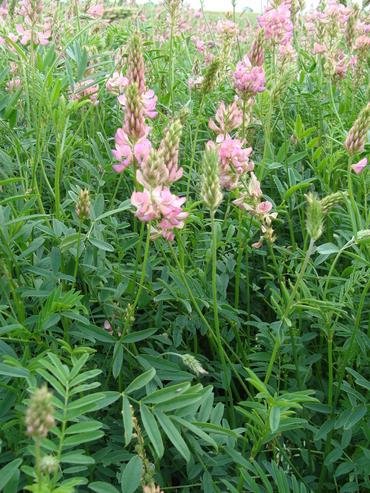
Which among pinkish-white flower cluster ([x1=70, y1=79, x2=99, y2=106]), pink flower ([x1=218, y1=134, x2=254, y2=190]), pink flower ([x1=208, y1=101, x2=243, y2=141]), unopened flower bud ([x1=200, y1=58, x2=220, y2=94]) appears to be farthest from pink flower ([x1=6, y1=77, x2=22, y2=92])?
pink flower ([x1=218, y1=134, x2=254, y2=190])

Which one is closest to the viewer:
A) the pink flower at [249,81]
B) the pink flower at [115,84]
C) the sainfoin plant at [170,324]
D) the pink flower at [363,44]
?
the sainfoin plant at [170,324]

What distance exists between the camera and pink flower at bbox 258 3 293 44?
110 inches

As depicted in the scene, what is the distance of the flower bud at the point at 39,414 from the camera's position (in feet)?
3.14

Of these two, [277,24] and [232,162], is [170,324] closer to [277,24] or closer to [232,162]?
[232,162]

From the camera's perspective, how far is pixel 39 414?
0.97 m

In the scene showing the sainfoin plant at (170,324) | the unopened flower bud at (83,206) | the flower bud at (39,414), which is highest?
the flower bud at (39,414)

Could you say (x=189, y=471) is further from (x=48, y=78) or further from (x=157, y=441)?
(x=48, y=78)

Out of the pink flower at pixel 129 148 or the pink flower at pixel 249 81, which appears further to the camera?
the pink flower at pixel 249 81

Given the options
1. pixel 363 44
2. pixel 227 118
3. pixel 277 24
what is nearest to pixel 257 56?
pixel 227 118

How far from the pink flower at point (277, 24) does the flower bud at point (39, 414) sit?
225 centimetres

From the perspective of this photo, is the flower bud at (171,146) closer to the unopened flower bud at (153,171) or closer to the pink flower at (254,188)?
the unopened flower bud at (153,171)

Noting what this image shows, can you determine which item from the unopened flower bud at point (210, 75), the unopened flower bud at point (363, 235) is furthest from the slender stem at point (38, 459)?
the unopened flower bud at point (210, 75)

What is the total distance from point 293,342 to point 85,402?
2.58 feet

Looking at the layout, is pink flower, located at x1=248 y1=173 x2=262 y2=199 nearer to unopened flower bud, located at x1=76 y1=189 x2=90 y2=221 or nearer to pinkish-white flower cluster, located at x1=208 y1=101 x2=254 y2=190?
pinkish-white flower cluster, located at x1=208 y1=101 x2=254 y2=190
